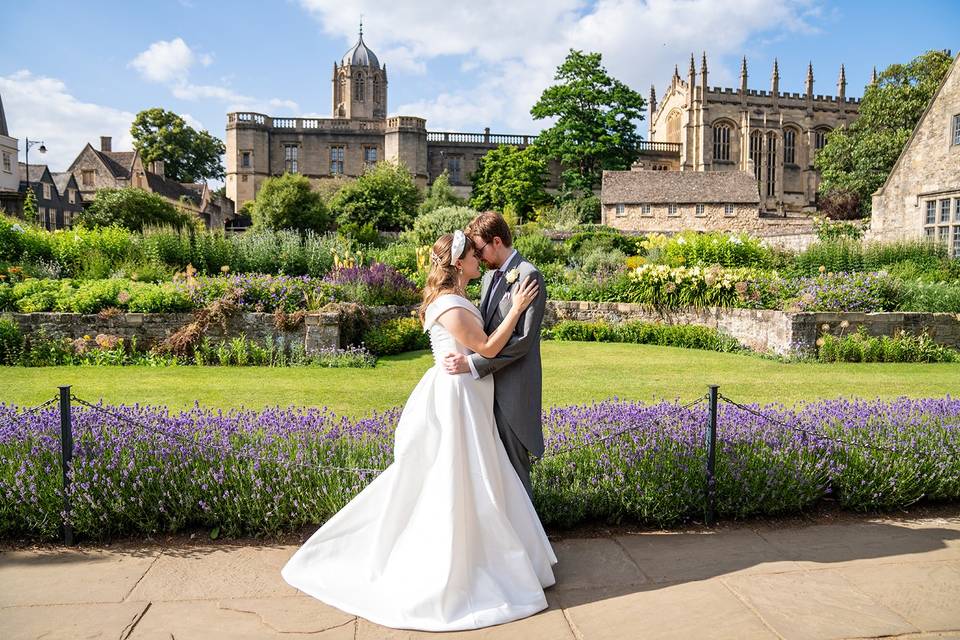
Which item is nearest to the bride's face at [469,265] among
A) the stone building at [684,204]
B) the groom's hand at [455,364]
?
Answer: the groom's hand at [455,364]

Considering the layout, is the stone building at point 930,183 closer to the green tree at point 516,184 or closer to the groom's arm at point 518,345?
the groom's arm at point 518,345

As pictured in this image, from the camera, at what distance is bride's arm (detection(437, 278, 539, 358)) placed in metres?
3.12

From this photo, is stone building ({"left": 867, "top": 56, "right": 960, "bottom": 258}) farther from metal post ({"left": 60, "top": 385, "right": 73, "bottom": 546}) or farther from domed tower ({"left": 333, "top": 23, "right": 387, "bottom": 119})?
domed tower ({"left": 333, "top": 23, "right": 387, "bottom": 119})

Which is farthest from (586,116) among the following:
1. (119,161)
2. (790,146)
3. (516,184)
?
(119,161)

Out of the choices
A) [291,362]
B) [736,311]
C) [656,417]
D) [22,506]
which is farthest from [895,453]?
[736,311]

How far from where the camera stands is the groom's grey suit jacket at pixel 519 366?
10.5 feet

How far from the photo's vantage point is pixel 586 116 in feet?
154

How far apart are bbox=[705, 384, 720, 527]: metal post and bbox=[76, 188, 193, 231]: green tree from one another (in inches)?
1193

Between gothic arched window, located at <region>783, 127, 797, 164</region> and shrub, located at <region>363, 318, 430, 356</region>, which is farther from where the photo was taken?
gothic arched window, located at <region>783, 127, 797, 164</region>

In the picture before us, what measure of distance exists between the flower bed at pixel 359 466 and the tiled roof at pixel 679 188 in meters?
35.0

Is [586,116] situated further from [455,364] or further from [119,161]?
[455,364]

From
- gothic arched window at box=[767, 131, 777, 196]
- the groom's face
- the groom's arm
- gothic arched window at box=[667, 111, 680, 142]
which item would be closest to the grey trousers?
the groom's arm

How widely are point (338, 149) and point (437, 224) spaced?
30694 millimetres

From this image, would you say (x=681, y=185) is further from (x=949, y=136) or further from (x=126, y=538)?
(x=126, y=538)
